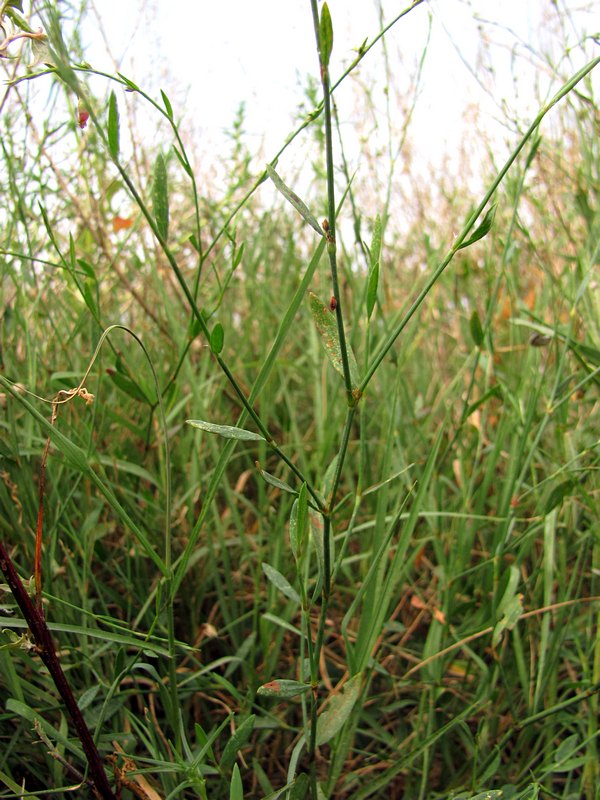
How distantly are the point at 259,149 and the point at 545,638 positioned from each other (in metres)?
1.24

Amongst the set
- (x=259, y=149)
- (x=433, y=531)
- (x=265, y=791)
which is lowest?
(x=265, y=791)

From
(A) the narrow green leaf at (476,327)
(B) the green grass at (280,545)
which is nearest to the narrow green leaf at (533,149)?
(B) the green grass at (280,545)

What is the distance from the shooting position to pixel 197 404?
1.07 metres

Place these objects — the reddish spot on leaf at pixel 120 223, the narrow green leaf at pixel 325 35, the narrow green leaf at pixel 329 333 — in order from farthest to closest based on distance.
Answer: the reddish spot on leaf at pixel 120 223 → the narrow green leaf at pixel 329 333 → the narrow green leaf at pixel 325 35

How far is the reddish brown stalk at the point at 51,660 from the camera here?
56 centimetres

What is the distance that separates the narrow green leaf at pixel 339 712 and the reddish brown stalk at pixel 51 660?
198mm

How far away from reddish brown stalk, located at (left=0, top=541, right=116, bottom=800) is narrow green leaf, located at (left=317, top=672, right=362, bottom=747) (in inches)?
7.8

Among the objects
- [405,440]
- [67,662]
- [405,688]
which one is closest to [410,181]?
[405,440]

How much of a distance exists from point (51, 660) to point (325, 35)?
55 cm

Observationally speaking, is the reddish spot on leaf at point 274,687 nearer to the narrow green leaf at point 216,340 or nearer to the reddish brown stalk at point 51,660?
the reddish brown stalk at point 51,660

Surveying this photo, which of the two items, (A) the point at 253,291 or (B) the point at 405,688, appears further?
(A) the point at 253,291

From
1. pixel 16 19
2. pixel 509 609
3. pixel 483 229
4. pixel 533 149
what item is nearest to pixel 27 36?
pixel 16 19

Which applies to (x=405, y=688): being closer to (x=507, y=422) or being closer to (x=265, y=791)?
(x=265, y=791)

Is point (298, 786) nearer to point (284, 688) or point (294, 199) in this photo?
point (284, 688)
